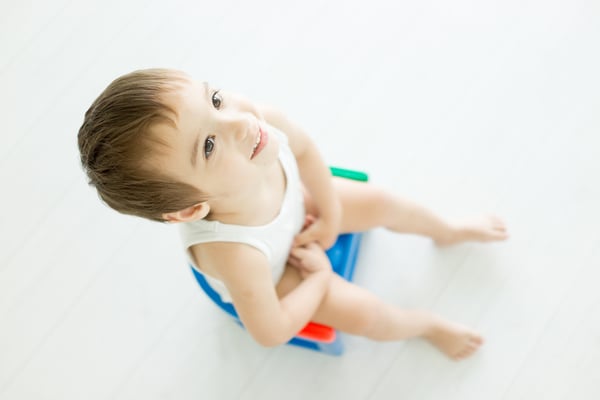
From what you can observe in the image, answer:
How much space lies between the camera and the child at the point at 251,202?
0.63 metres

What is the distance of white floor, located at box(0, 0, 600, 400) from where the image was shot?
1.09m

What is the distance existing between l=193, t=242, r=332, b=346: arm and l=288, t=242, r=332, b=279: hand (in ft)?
0.10

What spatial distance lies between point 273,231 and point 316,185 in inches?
4.8

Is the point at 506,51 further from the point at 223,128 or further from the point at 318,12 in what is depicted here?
the point at 223,128

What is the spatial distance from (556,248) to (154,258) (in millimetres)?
810

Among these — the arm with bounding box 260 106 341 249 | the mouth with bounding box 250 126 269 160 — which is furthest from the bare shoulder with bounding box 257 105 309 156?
the mouth with bounding box 250 126 269 160

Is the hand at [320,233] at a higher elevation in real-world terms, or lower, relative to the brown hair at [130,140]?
lower

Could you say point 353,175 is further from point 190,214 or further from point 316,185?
point 190,214

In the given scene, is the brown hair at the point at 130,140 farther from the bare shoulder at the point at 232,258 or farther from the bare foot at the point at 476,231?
the bare foot at the point at 476,231

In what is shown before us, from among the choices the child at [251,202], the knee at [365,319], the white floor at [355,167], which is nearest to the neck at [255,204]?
the child at [251,202]

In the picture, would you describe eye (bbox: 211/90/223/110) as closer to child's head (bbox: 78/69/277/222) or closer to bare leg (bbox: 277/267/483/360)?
child's head (bbox: 78/69/277/222)

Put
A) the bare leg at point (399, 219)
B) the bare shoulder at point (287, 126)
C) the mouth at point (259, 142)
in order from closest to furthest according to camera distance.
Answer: the mouth at point (259, 142) < the bare shoulder at point (287, 126) < the bare leg at point (399, 219)

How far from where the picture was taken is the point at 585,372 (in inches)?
41.2

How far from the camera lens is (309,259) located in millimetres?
929
